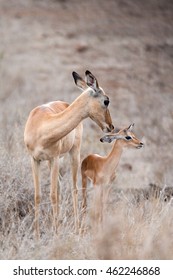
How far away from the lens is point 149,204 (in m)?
10.7

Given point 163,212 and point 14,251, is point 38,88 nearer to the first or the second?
point 163,212

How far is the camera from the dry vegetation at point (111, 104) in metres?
9.15

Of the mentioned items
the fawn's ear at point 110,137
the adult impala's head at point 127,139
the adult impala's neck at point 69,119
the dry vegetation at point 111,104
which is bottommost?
the dry vegetation at point 111,104

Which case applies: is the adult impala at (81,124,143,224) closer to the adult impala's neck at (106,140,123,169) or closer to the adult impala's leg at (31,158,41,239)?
the adult impala's neck at (106,140,123,169)

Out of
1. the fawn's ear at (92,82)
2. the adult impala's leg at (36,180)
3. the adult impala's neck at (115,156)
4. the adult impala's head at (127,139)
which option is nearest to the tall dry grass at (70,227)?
the adult impala's leg at (36,180)

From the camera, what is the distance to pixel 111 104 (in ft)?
60.4

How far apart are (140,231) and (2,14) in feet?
45.7

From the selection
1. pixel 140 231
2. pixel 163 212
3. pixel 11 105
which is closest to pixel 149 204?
pixel 163 212

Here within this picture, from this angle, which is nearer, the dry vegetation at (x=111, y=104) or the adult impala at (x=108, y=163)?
the dry vegetation at (x=111, y=104)

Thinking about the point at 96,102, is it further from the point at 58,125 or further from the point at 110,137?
the point at 110,137

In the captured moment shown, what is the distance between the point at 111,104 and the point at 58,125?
8.77 metres

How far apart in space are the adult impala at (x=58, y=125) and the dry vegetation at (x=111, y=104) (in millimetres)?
411

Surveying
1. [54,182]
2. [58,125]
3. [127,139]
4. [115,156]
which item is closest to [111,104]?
[115,156]

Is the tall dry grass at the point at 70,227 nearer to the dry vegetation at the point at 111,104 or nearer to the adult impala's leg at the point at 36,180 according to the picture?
the dry vegetation at the point at 111,104
